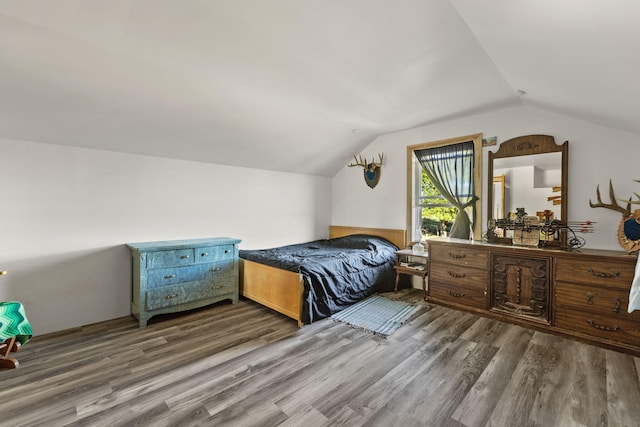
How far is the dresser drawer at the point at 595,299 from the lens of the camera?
2.36 m

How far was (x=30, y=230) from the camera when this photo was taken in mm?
2576

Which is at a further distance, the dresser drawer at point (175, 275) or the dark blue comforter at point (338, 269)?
the dark blue comforter at point (338, 269)

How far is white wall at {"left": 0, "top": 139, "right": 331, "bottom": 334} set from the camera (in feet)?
8.30

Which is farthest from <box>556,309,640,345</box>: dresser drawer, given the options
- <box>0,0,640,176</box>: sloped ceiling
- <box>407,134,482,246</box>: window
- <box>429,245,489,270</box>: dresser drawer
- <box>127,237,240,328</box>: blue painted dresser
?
<box>127,237,240,328</box>: blue painted dresser

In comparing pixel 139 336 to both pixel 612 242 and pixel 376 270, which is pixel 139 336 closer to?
pixel 376 270

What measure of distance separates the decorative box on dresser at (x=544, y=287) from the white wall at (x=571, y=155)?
1.60ft

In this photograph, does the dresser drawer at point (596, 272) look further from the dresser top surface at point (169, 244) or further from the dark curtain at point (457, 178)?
the dresser top surface at point (169, 244)

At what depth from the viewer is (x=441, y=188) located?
399 cm

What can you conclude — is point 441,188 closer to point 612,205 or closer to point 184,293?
point 612,205

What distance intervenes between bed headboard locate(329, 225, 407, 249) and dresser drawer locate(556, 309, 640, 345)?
6.70 ft

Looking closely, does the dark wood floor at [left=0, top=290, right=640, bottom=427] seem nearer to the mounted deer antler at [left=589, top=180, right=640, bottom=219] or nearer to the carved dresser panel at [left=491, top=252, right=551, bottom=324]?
the carved dresser panel at [left=491, top=252, right=551, bottom=324]

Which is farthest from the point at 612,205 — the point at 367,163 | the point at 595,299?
the point at 367,163

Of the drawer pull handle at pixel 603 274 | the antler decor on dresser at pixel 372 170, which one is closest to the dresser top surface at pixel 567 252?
the drawer pull handle at pixel 603 274

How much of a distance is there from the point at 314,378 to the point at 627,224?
306cm
